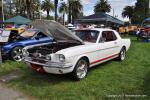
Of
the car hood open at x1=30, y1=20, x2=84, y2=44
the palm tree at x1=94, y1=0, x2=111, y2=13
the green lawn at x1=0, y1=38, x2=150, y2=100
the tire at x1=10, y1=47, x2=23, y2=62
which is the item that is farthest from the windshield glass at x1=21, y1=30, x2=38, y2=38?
the palm tree at x1=94, y1=0, x2=111, y2=13

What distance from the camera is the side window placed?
27.4 feet

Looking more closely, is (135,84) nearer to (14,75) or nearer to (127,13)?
(14,75)

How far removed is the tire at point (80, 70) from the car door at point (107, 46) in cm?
81

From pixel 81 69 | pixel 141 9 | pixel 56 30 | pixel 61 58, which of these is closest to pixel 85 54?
pixel 81 69

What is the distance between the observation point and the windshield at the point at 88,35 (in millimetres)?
8052

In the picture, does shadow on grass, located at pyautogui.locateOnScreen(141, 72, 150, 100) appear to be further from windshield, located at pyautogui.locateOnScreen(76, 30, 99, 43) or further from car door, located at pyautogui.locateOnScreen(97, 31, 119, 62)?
windshield, located at pyautogui.locateOnScreen(76, 30, 99, 43)

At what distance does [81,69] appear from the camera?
Result: 7.06m

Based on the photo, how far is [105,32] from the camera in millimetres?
8641

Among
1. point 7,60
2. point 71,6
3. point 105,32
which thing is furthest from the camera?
point 71,6

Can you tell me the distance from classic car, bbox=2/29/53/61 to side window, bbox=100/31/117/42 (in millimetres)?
2515

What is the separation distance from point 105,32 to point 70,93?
3355mm

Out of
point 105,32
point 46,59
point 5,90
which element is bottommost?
point 5,90

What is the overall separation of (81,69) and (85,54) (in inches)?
17.3

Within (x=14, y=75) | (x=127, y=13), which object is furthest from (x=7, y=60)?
(x=127, y=13)
